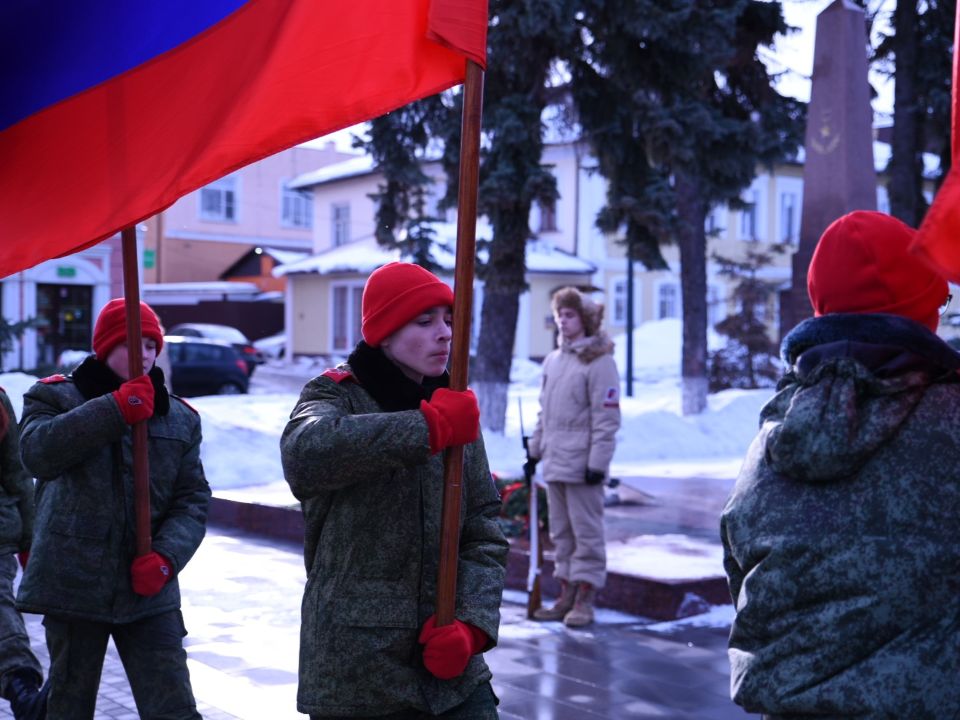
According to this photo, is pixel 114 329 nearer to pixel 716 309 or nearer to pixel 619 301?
pixel 619 301

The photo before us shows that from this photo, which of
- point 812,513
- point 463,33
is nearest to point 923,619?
point 812,513

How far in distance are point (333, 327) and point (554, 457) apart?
3427 cm

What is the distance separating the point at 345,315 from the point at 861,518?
38.6 m

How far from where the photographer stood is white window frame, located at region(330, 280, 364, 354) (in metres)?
39.7

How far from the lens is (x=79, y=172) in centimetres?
351

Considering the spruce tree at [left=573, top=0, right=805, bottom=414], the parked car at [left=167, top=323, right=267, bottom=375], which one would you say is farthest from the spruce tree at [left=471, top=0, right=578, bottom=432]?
the parked car at [left=167, top=323, right=267, bottom=375]

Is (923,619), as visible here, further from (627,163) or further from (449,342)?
(627,163)

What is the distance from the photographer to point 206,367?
2709 centimetres

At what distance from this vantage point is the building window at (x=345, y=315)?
39719mm

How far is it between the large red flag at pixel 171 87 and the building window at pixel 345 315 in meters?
35.7

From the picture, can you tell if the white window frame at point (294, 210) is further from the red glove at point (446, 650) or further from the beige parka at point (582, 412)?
the red glove at point (446, 650)

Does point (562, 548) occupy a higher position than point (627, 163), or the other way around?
point (627, 163)

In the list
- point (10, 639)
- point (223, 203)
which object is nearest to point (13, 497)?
point (10, 639)

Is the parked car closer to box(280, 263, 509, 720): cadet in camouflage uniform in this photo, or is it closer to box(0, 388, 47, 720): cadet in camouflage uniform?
box(0, 388, 47, 720): cadet in camouflage uniform
